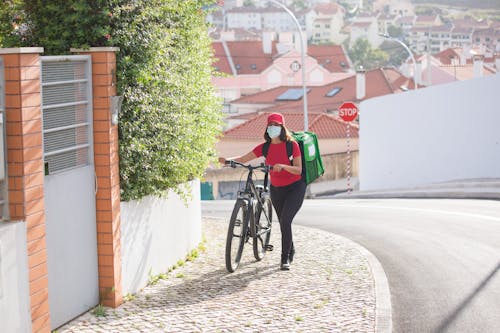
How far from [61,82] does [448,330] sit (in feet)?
12.5

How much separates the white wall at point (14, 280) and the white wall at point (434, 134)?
18087 millimetres

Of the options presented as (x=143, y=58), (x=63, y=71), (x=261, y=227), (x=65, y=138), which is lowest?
(x=261, y=227)

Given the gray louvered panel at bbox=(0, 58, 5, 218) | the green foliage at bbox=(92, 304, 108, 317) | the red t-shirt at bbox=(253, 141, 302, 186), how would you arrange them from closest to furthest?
the gray louvered panel at bbox=(0, 58, 5, 218)
the green foliage at bbox=(92, 304, 108, 317)
the red t-shirt at bbox=(253, 141, 302, 186)

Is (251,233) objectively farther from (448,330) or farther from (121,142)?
(448,330)

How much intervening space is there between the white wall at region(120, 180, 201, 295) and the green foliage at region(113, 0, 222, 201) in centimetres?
19

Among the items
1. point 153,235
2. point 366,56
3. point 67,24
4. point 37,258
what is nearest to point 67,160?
point 37,258

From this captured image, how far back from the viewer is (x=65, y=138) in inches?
297

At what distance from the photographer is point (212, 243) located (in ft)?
39.7

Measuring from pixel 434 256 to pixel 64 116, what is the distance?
5.25m

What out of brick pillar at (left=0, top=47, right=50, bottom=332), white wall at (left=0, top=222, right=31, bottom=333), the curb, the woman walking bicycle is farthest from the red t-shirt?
white wall at (left=0, top=222, right=31, bottom=333)

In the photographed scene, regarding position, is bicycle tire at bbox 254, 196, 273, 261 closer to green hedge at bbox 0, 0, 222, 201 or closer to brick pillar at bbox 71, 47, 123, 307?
green hedge at bbox 0, 0, 222, 201

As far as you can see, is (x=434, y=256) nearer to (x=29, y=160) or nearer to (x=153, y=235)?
(x=153, y=235)

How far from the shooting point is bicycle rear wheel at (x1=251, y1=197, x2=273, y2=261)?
10.2 metres

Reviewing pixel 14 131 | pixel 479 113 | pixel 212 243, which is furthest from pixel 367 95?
pixel 14 131
